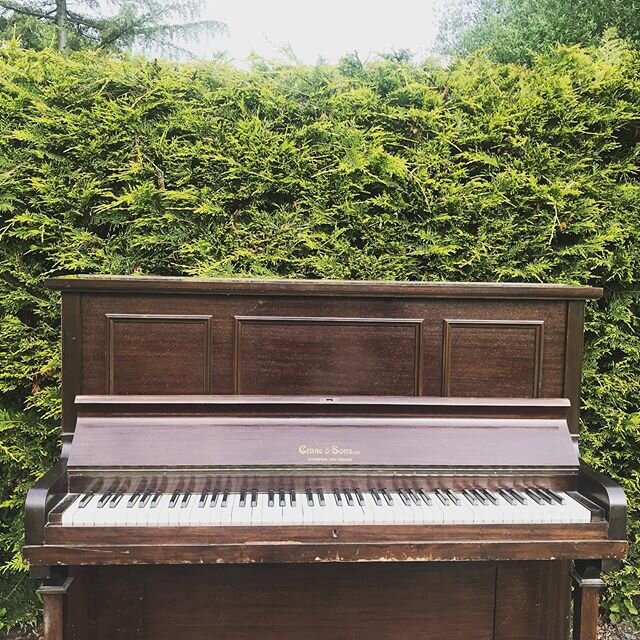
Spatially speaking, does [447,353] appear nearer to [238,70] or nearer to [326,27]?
[238,70]

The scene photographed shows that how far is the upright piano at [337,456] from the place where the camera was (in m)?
1.72

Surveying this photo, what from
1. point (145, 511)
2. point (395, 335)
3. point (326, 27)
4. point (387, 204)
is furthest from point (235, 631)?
point (326, 27)

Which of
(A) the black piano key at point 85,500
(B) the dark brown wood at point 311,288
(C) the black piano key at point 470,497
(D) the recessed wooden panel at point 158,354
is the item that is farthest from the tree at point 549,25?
(A) the black piano key at point 85,500

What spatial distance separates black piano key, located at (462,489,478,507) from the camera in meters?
1.80

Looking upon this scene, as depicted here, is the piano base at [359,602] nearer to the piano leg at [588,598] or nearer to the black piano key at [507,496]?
the piano leg at [588,598]

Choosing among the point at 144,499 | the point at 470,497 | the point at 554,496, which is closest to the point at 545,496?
the point at 554,496

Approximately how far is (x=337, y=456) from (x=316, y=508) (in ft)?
0.72

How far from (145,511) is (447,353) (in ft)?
4.14

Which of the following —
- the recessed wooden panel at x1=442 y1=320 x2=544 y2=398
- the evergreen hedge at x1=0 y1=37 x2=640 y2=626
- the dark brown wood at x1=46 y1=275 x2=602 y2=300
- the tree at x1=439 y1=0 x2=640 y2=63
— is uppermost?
the tree at x1=439 y1=0 x2=640 y2=63

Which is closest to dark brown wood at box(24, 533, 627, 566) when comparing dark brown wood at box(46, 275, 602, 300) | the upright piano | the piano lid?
the upright piano

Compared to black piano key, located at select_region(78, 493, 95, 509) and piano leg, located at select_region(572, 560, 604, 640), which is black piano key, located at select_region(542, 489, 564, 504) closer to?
piano leg, located at select_region(572, 560, 604, 640)

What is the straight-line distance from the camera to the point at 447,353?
2.08 m

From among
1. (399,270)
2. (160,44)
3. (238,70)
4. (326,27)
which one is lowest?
(399,270)

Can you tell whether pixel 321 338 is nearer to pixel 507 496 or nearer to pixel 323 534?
pixel 323 534
